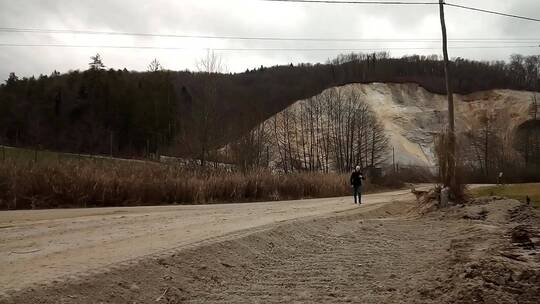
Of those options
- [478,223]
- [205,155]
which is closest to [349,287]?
[478,223]

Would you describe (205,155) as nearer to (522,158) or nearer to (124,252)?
(124,252)

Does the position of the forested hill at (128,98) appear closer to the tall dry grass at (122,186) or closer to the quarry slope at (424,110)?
the quarry slope at (424,110)

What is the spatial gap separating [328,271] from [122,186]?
19024 millimetres

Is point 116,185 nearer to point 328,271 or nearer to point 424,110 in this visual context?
point 328,271

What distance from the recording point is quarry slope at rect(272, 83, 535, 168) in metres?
100

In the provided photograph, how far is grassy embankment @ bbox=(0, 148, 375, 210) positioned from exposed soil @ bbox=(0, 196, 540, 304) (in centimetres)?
1358

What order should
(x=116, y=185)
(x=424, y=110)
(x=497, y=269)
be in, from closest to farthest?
(x=497, y=269)
(x=116, y=185)
(x=424, y=110)

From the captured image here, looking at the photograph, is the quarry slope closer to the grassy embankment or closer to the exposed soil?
the grassy embankment

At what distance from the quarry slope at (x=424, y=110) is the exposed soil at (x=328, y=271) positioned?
268ft

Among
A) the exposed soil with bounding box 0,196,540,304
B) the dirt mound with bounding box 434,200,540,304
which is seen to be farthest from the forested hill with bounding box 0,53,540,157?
the dirt mound with bounding box 434,200,540,304

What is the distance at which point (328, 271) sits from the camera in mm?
11758

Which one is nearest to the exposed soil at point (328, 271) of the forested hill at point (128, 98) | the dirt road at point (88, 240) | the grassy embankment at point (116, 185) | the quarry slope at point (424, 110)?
the dirt road at point (88, 240)

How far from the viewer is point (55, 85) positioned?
105 meters

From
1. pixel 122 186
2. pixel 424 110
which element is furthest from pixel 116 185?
pixel 424 110
